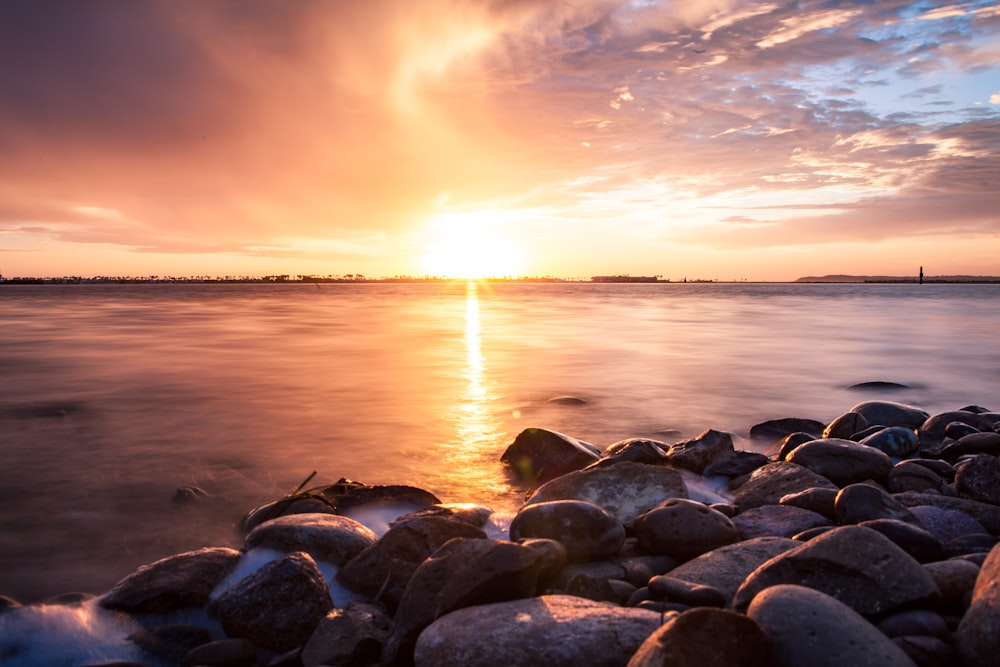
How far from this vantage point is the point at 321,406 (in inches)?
445

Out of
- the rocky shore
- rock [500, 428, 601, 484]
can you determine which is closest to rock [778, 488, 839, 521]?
the rocky shore

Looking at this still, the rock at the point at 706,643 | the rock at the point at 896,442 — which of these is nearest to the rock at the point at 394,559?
the rock at the point at 706,643

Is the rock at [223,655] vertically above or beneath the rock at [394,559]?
beneath

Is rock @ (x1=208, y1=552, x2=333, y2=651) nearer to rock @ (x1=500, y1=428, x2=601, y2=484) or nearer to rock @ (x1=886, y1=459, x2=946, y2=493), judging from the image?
rock @ (x1=500, y1=428, x2=601, y2=484)

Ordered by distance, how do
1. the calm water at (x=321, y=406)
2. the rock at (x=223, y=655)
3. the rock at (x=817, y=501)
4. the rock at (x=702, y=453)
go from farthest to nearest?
1. the rock at (x=702, y=453)
2. the calm water at (x=321, y=406)
3. the rock at (x=817, y=501)
4. the rock at (x=223, y=655)

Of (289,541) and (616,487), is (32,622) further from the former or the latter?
(616,487)

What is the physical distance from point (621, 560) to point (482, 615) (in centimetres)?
138

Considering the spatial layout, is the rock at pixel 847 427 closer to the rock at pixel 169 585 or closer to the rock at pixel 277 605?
the rock at pixel 277 605

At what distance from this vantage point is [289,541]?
15.1ft

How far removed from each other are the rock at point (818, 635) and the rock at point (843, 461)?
3.35 metres

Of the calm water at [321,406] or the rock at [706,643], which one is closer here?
the rock at [706,643]

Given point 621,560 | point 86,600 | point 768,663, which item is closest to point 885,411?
point 621,560

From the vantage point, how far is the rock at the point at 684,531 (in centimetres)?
415

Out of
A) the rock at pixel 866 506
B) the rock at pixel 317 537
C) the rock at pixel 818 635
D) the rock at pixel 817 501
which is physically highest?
the rock at pixel 818 635
